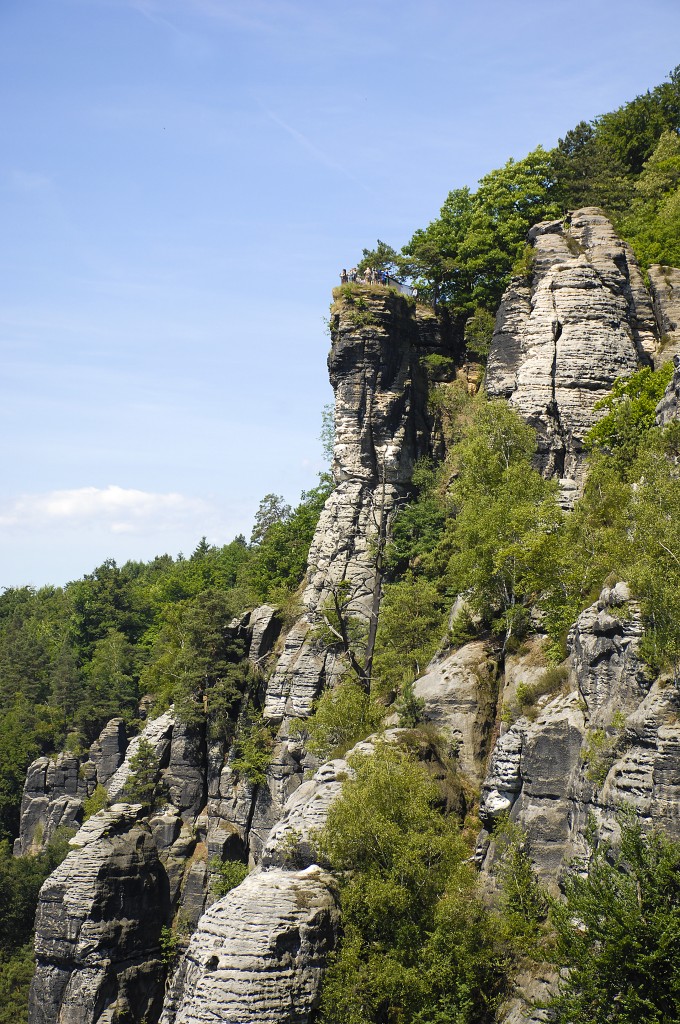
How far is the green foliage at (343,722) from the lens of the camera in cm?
3475

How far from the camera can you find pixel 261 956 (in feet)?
76.0

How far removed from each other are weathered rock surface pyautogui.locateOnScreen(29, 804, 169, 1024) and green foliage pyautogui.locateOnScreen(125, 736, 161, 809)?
402 cm

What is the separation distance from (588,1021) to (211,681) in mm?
34973

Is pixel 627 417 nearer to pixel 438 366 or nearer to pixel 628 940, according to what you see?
pixel 438 366

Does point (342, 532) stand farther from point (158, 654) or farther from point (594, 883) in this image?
point (594, 883)

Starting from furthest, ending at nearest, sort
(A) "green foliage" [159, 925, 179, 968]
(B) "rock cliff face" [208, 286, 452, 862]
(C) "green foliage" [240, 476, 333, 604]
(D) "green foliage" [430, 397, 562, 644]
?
(C) "green foliage" [240, 476, 333, 604] < (B) "rock cliff face" [208, 286, 452, 862] < (A) "green foliage" [159, 925, 179, 968] < (D) "green foliage" [430, 397, 562, 644]

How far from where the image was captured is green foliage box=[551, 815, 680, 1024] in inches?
730

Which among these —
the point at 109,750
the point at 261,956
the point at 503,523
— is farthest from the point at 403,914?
the point at 109,750

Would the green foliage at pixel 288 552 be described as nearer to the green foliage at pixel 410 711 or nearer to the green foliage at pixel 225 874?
the green foliage at pixel 225 874

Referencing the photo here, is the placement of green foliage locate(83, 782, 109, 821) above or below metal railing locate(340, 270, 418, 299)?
below

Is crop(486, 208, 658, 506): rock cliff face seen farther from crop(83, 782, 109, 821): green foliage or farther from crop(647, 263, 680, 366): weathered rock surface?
crop(83, 782, 109, 821): green foliage

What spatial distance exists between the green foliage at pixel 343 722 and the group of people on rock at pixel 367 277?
24909mm

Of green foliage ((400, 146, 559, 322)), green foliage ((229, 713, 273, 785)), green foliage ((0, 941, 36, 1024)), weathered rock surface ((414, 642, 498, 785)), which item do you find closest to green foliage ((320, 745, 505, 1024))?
weathered rock surface ((414, 642, 498, 785))

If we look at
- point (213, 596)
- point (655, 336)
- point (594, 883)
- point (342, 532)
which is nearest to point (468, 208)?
point (655, 336)
